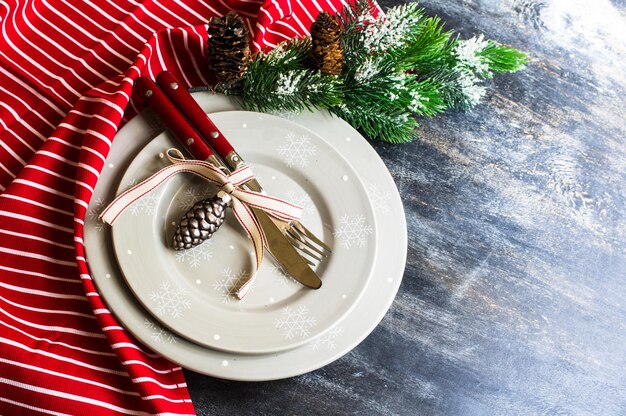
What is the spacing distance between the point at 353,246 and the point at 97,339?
0.98ft

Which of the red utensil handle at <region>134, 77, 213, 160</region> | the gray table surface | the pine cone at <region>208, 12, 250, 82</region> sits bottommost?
the gray table surface

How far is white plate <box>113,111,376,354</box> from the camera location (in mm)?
662

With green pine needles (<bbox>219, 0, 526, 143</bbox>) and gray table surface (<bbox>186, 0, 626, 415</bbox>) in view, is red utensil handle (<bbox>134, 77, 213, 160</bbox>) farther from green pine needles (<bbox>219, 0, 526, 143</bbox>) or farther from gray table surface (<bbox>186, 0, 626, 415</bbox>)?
gray table surface (<bbox>186, 0, 626, 415</bbox>)

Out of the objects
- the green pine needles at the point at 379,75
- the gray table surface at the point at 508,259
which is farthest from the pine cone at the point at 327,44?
the gray table surface at the point at 508,259

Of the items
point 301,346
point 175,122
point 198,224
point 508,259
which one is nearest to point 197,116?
point 175,122

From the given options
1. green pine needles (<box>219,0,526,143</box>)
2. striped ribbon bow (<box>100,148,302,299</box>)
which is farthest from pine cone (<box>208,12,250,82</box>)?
striped ribbon bow (<box>100,148,302,299</box>)

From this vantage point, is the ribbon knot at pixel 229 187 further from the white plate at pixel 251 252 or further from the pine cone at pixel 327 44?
the pine cone at pixel 327 44

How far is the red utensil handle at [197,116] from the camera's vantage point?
0.73m

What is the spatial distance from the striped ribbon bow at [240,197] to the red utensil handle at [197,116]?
3cm

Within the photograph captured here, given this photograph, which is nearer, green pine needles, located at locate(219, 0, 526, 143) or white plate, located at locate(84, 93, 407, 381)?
white plate, located at locate(84, 93, 407, 381)

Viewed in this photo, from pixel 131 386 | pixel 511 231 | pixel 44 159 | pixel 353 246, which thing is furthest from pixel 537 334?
pixel 44 159

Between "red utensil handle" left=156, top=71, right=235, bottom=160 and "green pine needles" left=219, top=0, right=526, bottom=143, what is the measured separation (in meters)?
0.06

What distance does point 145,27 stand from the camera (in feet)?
2.81

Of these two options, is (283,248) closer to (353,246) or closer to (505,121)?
(353,246)
